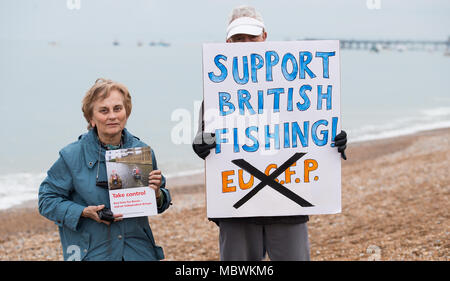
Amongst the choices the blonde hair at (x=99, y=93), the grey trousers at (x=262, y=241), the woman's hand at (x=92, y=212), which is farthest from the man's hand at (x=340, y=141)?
the woman's hand at (x=92, y=212)

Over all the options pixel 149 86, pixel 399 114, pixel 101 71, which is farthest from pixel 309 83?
pixel 101 71

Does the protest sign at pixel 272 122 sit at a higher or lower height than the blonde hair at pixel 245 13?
lower

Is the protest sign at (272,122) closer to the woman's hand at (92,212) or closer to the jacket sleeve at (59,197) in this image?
the woman's hand at (92,212)

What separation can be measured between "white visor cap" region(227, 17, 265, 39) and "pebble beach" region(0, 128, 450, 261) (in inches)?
126

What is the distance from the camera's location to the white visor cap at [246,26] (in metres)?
3.27

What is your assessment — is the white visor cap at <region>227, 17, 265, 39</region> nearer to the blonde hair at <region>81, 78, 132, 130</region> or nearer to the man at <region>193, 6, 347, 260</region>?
the man at <region>193, 6, 347, 260</region>

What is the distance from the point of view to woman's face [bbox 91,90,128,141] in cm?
295

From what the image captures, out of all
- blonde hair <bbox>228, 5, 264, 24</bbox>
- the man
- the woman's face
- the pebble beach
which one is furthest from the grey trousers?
the pebble beach

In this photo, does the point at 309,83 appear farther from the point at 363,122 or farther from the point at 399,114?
the point at 399,114

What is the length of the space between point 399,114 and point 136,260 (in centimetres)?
2536

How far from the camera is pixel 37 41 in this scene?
8825 centimetres

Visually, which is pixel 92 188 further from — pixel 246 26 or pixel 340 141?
pixel 340 141

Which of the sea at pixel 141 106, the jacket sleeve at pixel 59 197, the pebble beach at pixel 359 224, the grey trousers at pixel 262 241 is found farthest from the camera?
the sea at pixel 141 106

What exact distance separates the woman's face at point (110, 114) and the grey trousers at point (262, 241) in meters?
0.93
